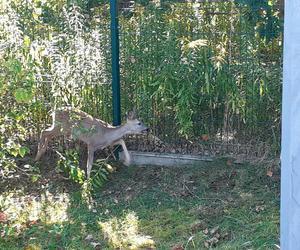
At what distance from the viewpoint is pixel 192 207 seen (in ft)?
19.1

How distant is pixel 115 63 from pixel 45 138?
45.2 inches

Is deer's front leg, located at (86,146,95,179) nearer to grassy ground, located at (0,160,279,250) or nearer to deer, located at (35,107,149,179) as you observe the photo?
deer, located at (35,107,149,179)

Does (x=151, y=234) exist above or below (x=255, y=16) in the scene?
below

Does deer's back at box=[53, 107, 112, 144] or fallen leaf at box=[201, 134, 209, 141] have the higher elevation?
deer's back at box=[53, 107, 112, 144]

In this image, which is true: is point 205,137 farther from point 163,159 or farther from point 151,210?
point 151,210

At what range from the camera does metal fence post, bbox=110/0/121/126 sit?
6886 millimetres

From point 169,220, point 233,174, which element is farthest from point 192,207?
point 233,174

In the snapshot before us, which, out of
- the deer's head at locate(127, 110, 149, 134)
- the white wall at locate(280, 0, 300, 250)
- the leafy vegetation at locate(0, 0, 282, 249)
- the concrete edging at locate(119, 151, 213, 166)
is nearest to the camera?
the white wall at locate(280, 0, 300, 250)

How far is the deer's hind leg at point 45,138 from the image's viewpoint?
22.9 feet

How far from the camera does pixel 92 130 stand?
6590 mm

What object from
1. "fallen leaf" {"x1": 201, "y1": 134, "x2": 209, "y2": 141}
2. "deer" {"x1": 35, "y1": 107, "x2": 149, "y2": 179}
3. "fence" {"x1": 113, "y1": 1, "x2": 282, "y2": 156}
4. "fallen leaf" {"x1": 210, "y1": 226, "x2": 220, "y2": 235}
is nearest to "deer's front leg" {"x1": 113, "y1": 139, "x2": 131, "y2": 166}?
"deer" {"x1": 35, "y1": 107, "x2": 149, "y2": 179}

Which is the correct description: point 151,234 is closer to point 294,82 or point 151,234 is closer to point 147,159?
point 147,159

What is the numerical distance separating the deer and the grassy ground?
13.2 inches

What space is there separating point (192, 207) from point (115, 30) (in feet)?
7.42
